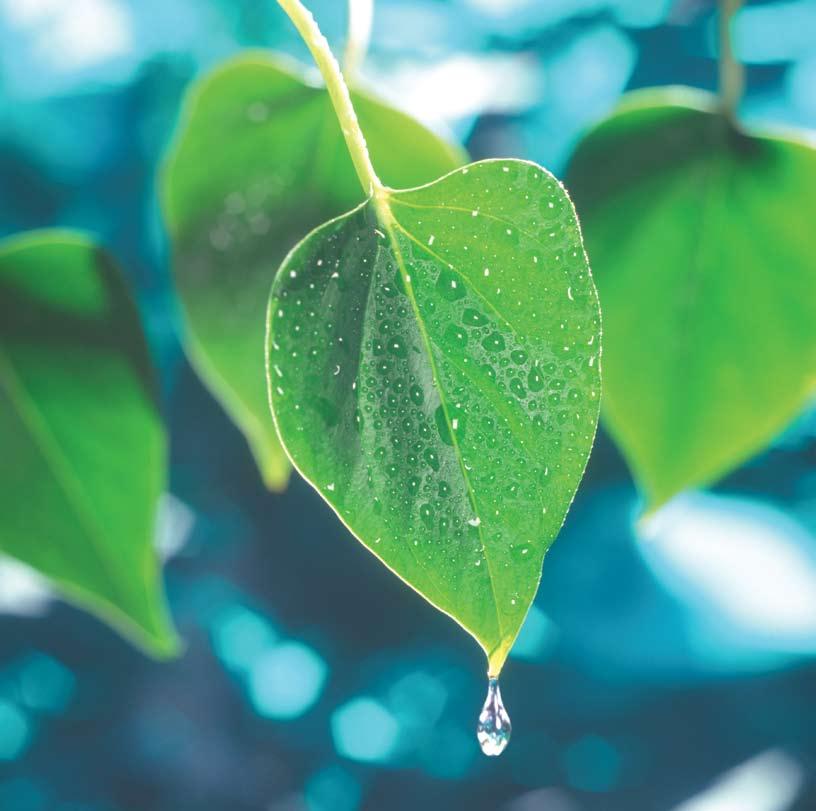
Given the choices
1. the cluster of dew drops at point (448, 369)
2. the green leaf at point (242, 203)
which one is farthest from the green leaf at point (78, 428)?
the cluster of dew drops at point (448, 369)

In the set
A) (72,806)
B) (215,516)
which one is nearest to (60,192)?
(215,516)

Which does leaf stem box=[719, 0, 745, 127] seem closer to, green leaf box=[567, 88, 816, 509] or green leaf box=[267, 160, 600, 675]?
green leaf box=[567, 88, 816, 509]

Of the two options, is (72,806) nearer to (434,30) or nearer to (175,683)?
(175,683)

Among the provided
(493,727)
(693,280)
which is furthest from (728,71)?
(493,727)

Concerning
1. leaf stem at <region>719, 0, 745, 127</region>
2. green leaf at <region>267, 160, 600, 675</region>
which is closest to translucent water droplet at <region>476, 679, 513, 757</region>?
green leaf at <region>267, 160, 600, 675</region>

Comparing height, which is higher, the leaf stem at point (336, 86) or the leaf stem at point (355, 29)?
the leaf stem at point (355, 29)

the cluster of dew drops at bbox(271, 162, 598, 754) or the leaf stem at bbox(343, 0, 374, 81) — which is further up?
the leaf stem at bbox(343, 0, 374, 81)

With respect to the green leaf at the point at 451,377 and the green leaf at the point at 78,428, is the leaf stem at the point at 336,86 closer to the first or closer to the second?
the green leaf at the point at 451,377
